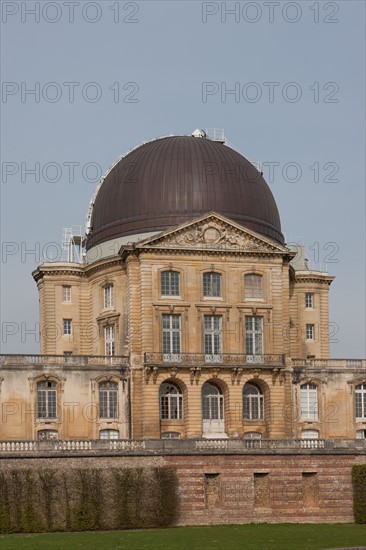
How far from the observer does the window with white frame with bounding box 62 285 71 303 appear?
294 ft

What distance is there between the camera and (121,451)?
64.9 meters

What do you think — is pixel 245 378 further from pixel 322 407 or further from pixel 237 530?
pixel 237 530

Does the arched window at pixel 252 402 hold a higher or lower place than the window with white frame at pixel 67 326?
lower

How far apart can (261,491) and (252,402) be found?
17.7 meters

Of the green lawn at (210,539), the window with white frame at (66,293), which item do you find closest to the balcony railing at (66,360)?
the window with white frame at (66,293)

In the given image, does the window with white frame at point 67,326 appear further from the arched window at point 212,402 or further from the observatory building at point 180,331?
the arched window at point 212,402

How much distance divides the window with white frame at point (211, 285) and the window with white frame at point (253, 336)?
2484 mm

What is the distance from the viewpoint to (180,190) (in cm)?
8606

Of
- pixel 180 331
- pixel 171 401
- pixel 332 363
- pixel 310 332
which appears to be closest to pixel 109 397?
pixel 171 401

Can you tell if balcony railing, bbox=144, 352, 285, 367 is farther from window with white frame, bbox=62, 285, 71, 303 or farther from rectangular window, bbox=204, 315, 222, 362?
window with white frame, bbox=62, 285, 71, 303

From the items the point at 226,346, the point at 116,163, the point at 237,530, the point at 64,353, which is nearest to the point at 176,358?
the point at 226,346

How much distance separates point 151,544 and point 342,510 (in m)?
16.9

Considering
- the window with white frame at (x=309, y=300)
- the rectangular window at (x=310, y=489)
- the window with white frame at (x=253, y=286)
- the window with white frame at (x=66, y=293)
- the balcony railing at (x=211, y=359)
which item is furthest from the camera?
the window with white frame at (x=309, y=300)

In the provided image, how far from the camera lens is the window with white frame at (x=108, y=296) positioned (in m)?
85.9
